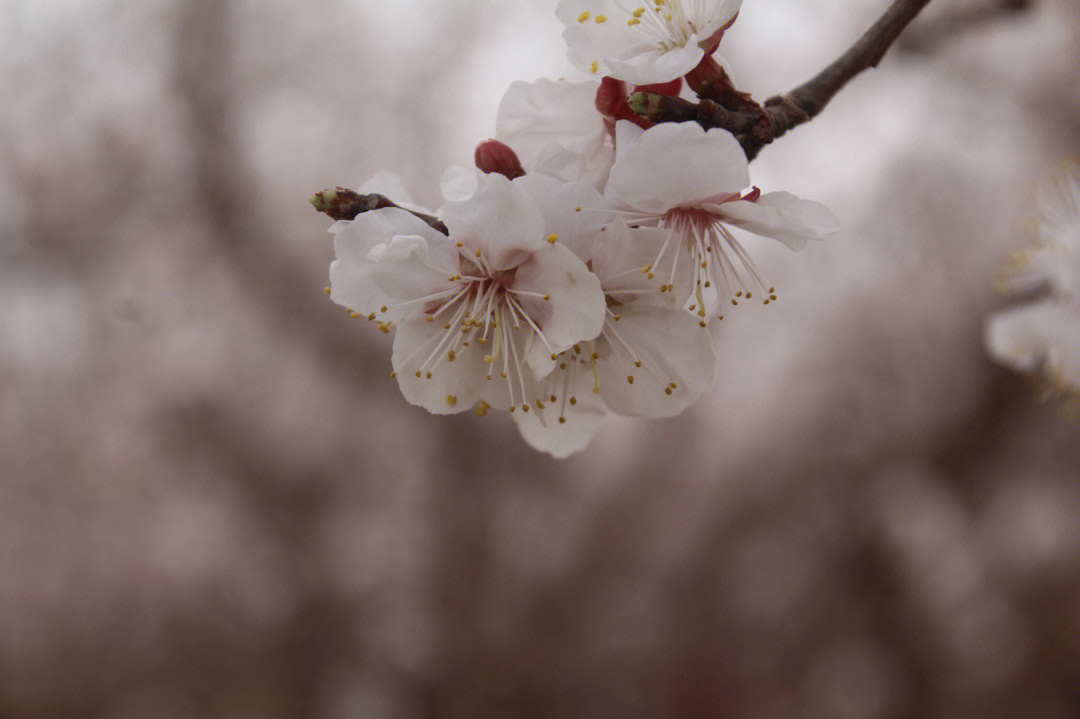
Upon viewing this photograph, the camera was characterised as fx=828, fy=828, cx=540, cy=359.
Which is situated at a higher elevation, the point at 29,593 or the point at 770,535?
the point at 770,535

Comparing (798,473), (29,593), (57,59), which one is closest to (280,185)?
(57,59)

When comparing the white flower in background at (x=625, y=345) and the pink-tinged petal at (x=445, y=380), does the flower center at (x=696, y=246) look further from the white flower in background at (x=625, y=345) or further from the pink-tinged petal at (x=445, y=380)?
the pink-tinged petal at (x=445, y=380)

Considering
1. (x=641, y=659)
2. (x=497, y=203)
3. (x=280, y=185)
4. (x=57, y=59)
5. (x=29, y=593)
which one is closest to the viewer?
(x=497, y=203)

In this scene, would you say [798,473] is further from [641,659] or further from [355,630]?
[355,630]

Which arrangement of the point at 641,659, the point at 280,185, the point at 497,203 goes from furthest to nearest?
1. the point at 641,659
2. the point at 280,185
3. the point at 497,203

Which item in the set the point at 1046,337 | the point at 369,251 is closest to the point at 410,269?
the point at 369,251

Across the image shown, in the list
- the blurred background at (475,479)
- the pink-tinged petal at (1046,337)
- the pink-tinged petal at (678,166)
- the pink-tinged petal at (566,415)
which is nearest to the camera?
the pink-tinged petal at (678,166)

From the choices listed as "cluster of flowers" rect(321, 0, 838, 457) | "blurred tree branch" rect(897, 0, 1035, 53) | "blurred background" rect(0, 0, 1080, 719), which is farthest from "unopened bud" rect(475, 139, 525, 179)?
"blurred background" rect(0, 0, 1080, 719)

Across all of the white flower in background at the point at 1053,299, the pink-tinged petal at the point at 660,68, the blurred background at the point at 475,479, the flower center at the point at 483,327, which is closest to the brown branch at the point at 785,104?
the pink-tinged petal at the point at 660,68
